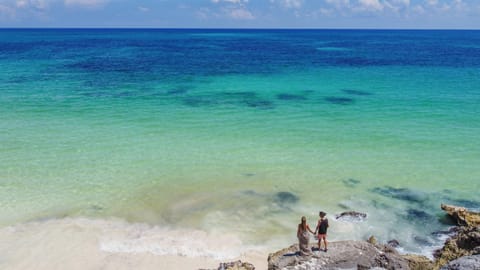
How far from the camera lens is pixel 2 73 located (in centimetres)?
5056

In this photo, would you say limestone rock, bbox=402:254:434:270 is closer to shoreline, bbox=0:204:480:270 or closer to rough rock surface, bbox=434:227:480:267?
shoreline, bbox=0:204:480:270

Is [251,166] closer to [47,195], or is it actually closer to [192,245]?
[192,245]

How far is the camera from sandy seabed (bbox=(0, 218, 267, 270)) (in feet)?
46.9

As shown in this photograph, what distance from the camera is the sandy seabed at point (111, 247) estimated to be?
14.3 meters

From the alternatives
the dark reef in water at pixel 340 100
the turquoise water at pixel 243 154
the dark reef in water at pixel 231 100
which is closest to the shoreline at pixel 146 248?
the turquoise water at pixel 243 154

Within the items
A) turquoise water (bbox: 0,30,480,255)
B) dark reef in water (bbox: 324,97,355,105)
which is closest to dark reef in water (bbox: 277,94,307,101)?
turquoise water (bbox: 0,30,480,255)

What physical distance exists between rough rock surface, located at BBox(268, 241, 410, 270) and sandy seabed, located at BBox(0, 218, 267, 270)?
152 centimetres

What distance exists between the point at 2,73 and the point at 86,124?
2928cm

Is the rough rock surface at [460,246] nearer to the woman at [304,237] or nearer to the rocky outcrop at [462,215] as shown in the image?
the rocky outcrop at [462,215]

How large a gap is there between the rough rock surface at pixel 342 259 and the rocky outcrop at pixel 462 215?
5.20 m

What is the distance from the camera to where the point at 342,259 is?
12.8 m

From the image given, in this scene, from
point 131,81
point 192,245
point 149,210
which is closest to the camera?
point 192,245

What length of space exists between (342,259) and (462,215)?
7.37 m

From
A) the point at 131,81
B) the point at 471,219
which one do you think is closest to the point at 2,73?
the point at 131,81
